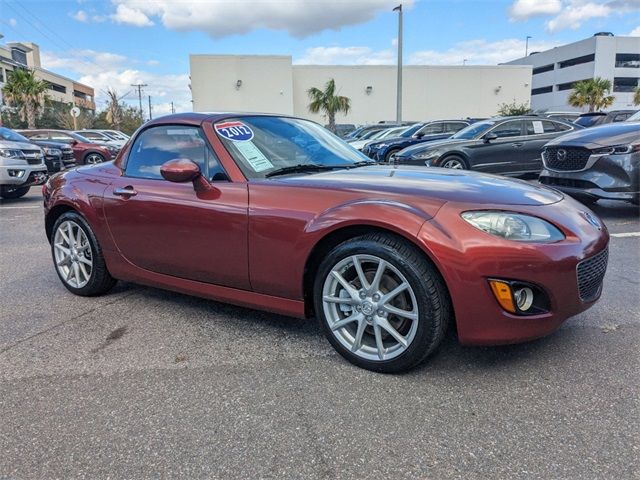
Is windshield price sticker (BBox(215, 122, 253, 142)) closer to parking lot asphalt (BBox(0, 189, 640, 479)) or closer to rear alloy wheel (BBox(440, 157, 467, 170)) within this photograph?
parking lot asphalt (BBox(0, 189, 640, 479))

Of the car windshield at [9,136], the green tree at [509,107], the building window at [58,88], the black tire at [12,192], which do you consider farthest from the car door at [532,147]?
the building window at [58,88]

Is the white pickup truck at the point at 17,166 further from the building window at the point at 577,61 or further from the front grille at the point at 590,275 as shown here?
the building window at the point at 577,61

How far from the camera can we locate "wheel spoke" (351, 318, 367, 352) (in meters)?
2.67

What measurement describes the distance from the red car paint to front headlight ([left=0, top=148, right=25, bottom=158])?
7432 millimetres

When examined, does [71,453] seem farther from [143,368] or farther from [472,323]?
[472,323]

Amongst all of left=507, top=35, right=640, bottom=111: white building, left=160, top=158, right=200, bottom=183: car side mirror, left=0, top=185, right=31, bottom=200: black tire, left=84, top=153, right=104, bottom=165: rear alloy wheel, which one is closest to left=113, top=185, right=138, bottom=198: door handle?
left=160, top=158, right=200, bottom=183: car side mirror

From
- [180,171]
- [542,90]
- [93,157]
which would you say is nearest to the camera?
[180,171]

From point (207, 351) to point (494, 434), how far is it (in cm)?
165

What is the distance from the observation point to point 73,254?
4004 mm

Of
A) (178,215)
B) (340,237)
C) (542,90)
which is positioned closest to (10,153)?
(178,215)

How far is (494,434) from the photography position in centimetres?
212

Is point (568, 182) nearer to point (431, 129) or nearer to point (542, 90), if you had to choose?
point (431, 129)

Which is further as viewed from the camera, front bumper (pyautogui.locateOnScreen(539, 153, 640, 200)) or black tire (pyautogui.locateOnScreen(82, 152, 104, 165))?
black tire (pyautogui.locateOnScreen(82, 152, 104, 165))

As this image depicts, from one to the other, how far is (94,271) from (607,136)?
6.08 metres
